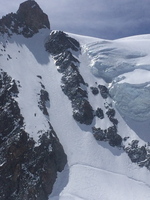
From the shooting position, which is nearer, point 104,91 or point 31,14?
point 104,91

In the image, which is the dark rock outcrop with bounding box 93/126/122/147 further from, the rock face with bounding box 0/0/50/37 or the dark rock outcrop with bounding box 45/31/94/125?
the rock face with bounding box 0/0/50/37

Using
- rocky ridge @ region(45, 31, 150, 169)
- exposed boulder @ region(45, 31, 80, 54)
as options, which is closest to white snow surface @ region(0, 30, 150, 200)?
rocky ridge @ region(45, 31, 150, 169)

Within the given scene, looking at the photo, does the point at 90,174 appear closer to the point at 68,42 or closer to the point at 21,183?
the point at 21,183

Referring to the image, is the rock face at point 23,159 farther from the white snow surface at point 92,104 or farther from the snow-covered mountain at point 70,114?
the white snow surface at point 92,104

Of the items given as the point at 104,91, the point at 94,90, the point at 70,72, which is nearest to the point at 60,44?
the point at 70,72

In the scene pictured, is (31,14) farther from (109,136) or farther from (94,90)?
(109,136)

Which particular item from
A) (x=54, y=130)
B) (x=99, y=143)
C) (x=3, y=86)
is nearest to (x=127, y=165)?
(x=99, y=143)
